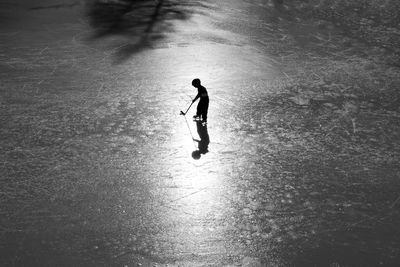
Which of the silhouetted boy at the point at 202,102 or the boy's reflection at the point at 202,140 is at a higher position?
the silhouetted boy at the point at 202,102

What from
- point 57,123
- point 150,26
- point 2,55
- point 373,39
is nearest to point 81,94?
point 57,123

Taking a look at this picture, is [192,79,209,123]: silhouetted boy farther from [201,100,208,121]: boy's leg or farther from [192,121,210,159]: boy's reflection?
[192,121,210,159]: boy's reflection

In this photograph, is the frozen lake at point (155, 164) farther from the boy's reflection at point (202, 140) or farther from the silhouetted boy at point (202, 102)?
the silhouetted boy at point (202, 102)

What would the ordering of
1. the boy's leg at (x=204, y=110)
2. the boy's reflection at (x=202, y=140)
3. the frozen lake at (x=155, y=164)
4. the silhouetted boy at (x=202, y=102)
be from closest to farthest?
1. the frozen lake at (x=155, y=164)
2. the boy's reflection at (x=202, y=140)
3. the silhouetted boy at (x=202, y=102)
4. the boy's leg at (x=204, y=110)

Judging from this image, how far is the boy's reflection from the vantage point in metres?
8.13

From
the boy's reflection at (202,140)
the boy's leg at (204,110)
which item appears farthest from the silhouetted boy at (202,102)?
the boy's reflection at (202,140)

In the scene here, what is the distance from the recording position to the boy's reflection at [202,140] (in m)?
8.13

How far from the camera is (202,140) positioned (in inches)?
337

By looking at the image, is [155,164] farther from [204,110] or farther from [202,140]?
[204,110]

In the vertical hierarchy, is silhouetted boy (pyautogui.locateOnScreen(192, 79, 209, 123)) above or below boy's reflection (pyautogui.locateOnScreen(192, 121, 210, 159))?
above

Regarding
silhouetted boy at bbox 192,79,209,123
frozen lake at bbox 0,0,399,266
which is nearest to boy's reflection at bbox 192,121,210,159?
frozen lake at bbox 0,0,399,266

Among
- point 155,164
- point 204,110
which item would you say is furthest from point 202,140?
point 155,164

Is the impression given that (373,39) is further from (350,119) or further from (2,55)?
(2,55)

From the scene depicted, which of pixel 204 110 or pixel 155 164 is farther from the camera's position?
pixel 204 110
